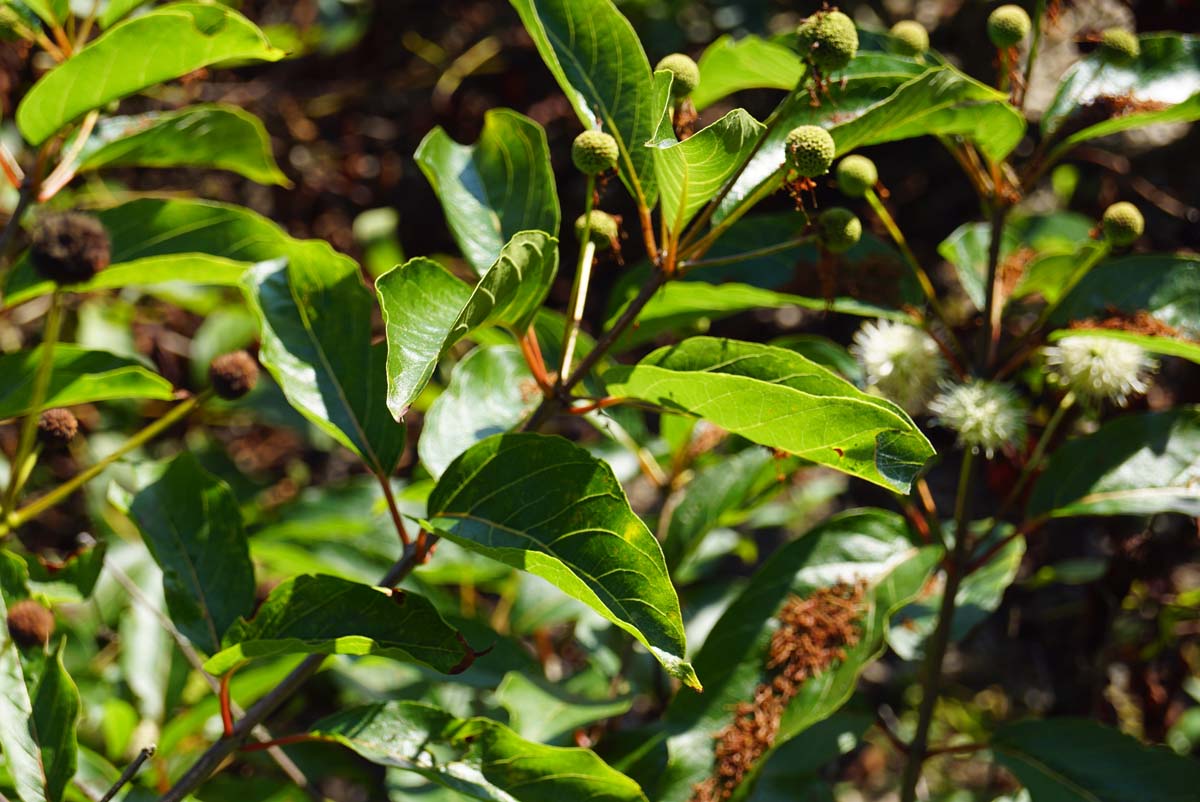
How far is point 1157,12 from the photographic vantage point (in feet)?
7.96

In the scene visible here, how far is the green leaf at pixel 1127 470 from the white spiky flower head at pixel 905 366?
0.23m

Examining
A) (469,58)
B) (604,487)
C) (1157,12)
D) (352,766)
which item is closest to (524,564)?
(604,487)

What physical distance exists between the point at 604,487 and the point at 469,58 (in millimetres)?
2736

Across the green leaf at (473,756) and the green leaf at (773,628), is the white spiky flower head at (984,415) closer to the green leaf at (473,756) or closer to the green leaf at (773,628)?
the green leaf at (773,628)

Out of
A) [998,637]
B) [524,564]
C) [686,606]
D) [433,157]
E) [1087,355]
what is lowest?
[998,637]

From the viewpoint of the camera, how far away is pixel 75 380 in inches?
69.8

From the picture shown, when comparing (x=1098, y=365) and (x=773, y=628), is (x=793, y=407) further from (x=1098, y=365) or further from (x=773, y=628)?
(x=1098, y=365)

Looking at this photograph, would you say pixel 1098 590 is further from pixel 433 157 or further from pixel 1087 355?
pixel 433 157

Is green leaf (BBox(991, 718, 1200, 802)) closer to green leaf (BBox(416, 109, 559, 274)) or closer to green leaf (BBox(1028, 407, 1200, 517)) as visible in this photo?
green leaf (BBox(1028, 407, 1200, 517))

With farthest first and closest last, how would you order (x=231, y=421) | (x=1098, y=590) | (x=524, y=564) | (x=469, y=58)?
(x=469, y=58) → (x=231, y=421) → (x=1098, y=590) → (x=524, y=564)

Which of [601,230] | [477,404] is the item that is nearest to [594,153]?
[601,230]

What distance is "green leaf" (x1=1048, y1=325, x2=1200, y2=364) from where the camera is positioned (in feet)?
5.04

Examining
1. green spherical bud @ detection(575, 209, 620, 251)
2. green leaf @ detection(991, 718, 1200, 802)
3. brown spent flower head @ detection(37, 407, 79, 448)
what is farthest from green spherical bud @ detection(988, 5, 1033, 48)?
brown spent flower head @ detection(37, 407, 79, 448)

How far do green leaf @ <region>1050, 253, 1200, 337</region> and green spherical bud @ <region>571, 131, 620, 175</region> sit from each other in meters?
0.83
